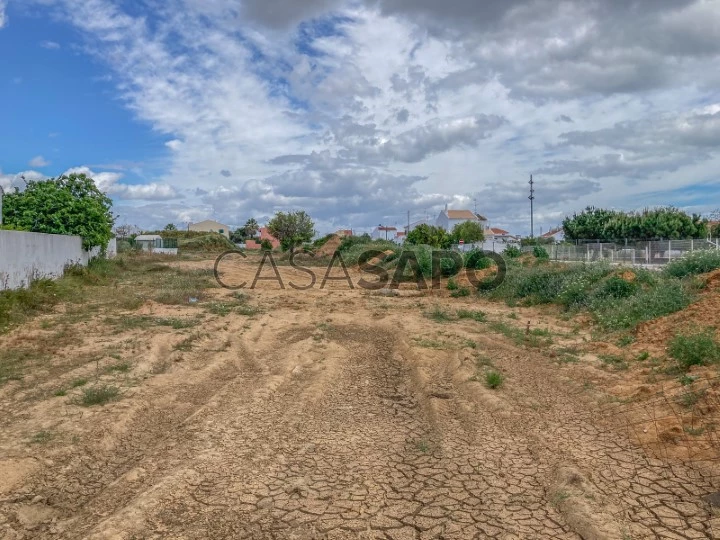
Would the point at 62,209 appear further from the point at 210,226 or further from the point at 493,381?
the point at 210,226

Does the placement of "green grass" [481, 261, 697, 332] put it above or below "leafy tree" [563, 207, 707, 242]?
below

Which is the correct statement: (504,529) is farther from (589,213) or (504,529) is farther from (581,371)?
(589,213)

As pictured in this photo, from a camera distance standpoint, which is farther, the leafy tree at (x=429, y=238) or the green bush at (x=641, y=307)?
the leafy tree at (x=429, y=238)

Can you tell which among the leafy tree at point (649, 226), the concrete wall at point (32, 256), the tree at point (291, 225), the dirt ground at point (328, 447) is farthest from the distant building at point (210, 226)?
the dirt ground at point (328, 447)

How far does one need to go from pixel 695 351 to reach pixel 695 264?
8.82 metres

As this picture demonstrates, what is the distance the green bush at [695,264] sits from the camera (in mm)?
13649

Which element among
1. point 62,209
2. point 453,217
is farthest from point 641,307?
point 453,217

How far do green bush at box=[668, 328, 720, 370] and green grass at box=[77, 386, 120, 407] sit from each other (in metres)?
6.72

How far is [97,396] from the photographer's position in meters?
6.06

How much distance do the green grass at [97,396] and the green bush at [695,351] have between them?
672 centimetres

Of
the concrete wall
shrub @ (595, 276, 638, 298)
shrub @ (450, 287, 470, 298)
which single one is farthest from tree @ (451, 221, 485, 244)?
shrub @ (595, 276, 638, 298)

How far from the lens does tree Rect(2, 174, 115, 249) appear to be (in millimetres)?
18953

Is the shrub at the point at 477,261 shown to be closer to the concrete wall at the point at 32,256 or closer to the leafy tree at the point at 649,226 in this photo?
the concrete wall at the point at 32,256

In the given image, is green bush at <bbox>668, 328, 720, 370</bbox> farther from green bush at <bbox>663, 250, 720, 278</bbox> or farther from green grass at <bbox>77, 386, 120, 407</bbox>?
green bush at <bbox>663, 250, 720, 278</bbox>
